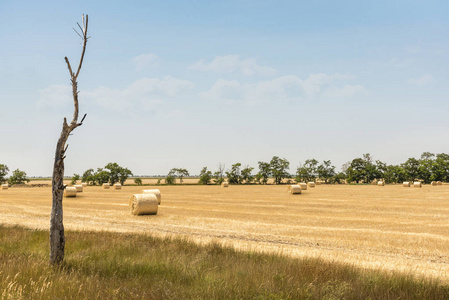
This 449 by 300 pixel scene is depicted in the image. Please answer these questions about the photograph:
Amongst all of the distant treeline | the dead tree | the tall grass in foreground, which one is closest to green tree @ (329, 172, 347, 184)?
the distant treeline

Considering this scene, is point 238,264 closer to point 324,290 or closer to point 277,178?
point 324,290

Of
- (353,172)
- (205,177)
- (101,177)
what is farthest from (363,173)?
(101,177)

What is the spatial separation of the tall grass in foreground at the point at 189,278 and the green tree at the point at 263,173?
102m

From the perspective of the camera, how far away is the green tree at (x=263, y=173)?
113 meters

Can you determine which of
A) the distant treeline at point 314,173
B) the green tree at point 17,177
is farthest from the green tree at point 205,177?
the green tree at point 17,177

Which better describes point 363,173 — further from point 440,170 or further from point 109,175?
point 109,175

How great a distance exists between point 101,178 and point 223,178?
36772mm

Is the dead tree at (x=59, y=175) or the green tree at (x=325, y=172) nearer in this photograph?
the dead tree at (x=59, y=175)

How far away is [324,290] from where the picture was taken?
7547 mm

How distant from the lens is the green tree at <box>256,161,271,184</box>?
4463 inches

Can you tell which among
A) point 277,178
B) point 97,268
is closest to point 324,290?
point 97,268

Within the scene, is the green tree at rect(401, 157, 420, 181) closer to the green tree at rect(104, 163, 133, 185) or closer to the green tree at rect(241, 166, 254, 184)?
the green tree at rect(241, 166, 254, 184)

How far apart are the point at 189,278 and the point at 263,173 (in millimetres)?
108214

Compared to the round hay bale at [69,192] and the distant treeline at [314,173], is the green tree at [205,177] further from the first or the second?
the round hay bale at [69,192]
